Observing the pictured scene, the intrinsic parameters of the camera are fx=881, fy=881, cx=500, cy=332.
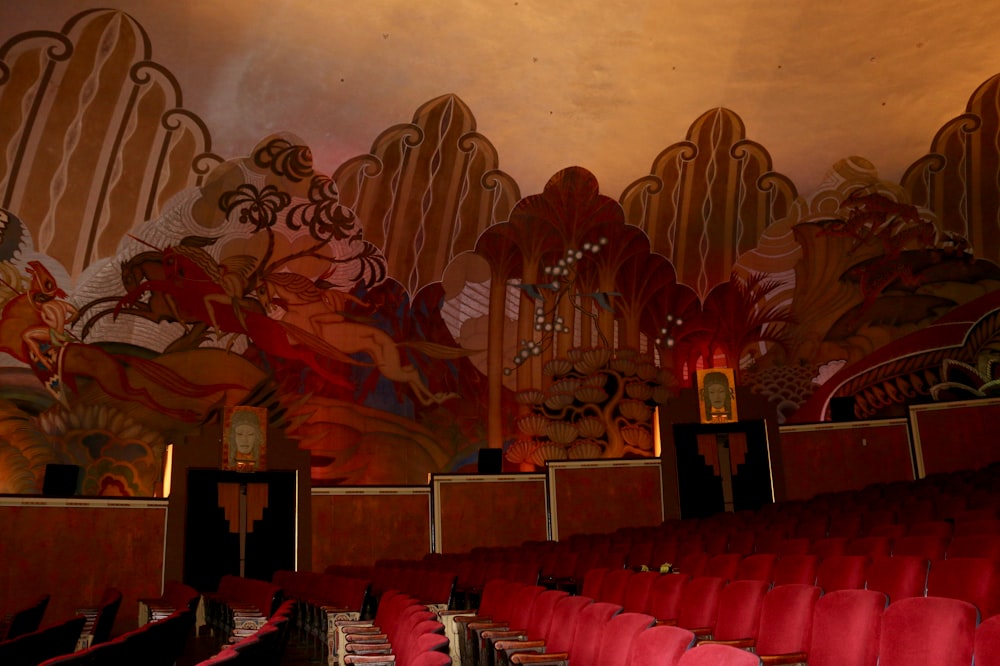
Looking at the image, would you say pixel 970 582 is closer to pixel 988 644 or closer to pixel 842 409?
pixel 988 644

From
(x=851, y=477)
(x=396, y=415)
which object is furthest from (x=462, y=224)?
(x=851, y=477)

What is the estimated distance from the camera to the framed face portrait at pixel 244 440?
13.2m

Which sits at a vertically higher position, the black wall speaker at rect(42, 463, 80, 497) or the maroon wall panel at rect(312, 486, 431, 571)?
the black wall speaker at rect(42, 463, 80, 497)

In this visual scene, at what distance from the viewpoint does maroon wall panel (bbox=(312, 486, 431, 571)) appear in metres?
13.6

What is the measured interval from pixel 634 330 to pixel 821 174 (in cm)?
403

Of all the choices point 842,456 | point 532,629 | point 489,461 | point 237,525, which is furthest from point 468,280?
point 532,629

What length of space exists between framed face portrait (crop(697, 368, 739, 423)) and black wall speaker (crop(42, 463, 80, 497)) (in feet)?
30.6

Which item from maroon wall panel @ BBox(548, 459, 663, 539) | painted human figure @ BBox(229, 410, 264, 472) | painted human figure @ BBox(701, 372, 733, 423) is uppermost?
painted human figure @ BBox(701, 372, 733, 423)

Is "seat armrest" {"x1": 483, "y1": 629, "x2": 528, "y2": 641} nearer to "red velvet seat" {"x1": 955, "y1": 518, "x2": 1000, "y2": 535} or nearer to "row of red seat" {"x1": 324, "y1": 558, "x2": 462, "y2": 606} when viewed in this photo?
"row of red seat" {"x1": 324, "y1": 558, "x2": 462, "y2": 606}

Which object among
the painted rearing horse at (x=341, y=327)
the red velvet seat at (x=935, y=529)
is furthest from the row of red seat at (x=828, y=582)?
the painted rearing horse at (x=341, y=327)

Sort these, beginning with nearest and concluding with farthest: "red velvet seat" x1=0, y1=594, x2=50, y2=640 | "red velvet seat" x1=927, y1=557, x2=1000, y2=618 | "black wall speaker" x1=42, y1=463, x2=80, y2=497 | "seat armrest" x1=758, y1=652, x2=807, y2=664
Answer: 1. "seat armrest" x1=758, y1=652, x2=807, y2=664
2. "red velvet seat" x1=927, y1=557, x2=1000, y2=618
3. "red velvet seat" x1=0, y1=594, x2=50, y2=640
4. "black wall speaker" x1=42, y1=463, x2=80, y2=497

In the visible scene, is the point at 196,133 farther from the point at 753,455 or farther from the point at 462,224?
the point at 753,455

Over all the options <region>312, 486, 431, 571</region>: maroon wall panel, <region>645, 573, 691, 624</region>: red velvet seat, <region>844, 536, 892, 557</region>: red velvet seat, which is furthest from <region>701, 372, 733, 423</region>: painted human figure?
<region>645, 573, 691, 624</region>: red velvet seat

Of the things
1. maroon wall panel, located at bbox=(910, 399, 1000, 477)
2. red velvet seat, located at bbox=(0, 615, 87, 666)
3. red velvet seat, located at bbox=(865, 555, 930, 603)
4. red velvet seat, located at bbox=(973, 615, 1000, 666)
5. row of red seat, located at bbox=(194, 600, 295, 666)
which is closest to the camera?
red velvet seat, located at bbox=(973, 615, 1000, 666)
